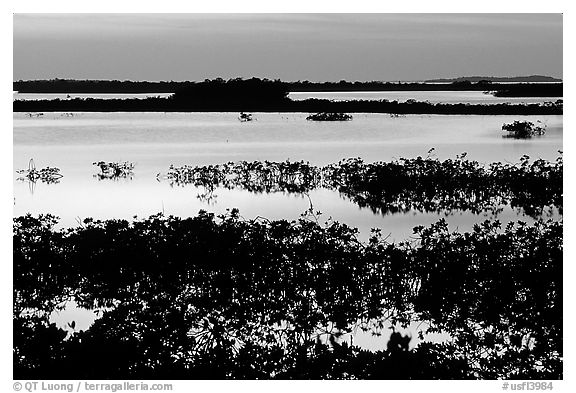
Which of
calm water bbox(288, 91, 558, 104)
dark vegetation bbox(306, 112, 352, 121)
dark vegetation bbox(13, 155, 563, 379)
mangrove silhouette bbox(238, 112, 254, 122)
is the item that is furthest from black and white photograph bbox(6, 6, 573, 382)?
calm water bbox(288, 91, 558, 104)

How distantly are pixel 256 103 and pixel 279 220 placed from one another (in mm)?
4609

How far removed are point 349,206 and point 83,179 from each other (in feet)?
12.2

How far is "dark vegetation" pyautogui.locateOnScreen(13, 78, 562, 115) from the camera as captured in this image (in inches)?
531

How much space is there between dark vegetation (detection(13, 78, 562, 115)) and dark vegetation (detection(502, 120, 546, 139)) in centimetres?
46

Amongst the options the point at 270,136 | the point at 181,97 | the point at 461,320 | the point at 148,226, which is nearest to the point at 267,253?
the point at 148,226

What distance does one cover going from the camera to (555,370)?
7938 mm

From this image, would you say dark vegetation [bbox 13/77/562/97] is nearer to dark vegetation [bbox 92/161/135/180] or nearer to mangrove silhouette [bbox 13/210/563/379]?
dark vegetation [bbox 92/161/135/180]

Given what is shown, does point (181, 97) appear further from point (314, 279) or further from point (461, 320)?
point (461, 320)

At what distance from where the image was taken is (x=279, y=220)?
10.2 meters

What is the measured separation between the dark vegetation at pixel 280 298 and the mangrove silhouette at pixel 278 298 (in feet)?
0.06

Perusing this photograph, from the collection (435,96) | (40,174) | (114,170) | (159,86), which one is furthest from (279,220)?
(435,96)

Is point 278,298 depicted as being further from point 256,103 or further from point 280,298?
point 256,103

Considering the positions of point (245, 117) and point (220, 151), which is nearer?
point (220, 151)

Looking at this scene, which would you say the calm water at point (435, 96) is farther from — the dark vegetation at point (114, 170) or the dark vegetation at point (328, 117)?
the dark vegetation at point (114, 170)
